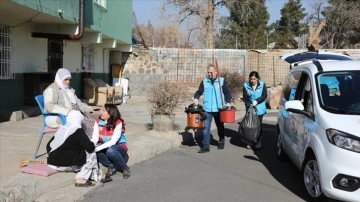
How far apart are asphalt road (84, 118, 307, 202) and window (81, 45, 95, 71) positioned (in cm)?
1120

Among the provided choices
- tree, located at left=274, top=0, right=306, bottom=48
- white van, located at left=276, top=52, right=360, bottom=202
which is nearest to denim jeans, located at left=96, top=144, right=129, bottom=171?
white van, located at left=276, top=52, right=360, bottom=202

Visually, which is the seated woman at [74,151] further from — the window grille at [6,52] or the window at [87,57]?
the window at [87,57]

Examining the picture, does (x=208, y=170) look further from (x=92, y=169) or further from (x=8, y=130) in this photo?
(x=8, y=130)

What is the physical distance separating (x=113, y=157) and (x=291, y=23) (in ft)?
162

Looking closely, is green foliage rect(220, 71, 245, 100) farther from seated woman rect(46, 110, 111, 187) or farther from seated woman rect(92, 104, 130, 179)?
seated woman rect(46, 110, 111, 187)

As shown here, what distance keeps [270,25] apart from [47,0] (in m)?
44.3

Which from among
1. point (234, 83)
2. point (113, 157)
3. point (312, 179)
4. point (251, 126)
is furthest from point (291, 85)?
point (234, 83)

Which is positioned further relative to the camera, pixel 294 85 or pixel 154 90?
pixel 154 90

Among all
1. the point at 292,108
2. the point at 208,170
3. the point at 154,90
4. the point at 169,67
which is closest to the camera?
the point at 292,108

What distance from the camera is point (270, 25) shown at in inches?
2132

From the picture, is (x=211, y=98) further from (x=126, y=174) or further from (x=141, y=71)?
(x=141, y=71)

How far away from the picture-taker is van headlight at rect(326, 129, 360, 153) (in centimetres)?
498

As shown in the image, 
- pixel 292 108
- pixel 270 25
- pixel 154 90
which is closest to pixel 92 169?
pixel 292 108

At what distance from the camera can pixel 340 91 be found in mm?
6152
